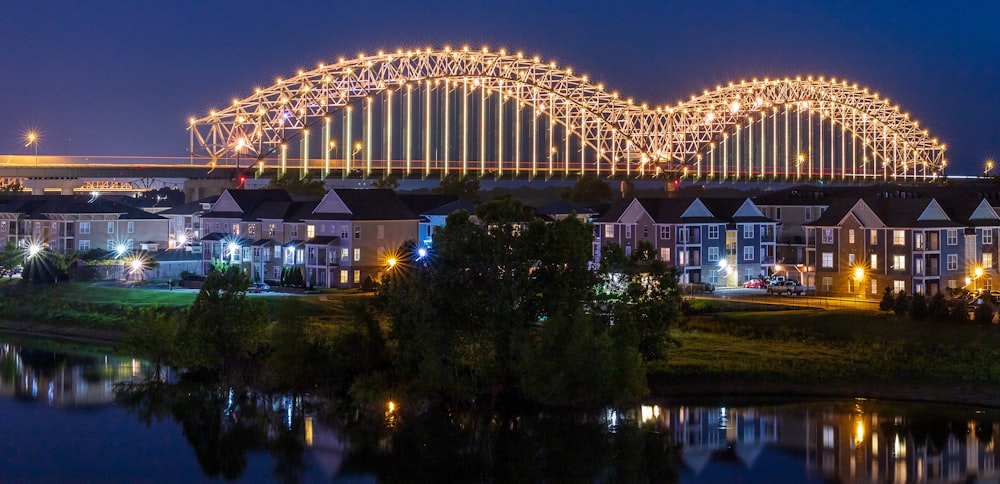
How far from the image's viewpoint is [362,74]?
87062 mm

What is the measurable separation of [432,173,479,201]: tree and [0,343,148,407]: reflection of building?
45.7 metres

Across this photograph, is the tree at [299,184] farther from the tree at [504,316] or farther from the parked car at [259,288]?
the tree at [504,316]

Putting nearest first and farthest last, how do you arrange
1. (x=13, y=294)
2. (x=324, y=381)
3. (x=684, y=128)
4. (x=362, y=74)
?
(x=324, y=381) < (x=13, y=294) < (x=362, y=74) < (x=684, y=128)

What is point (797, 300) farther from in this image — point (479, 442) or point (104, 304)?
point (104, 304)

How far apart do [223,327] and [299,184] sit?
176 ft

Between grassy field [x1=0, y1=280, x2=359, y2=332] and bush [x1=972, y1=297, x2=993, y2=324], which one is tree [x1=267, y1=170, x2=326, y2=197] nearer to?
grassy field [x1=0, y1=280, x2=359, y2=332]

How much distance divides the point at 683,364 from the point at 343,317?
13.4 metres

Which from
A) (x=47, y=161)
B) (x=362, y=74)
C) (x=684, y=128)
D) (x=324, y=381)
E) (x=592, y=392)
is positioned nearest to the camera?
(x=592, y=392)

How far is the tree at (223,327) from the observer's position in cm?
3791

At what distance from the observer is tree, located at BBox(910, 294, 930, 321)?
4081cm

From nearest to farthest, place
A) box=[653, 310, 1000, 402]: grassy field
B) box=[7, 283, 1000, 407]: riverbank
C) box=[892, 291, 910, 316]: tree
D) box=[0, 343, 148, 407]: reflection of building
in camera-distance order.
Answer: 1. box=[7, 283, 1000, 407]: riverbank
2. box=[653, 310, 1000, 402]: grassy field
3. box=[0, 343, 148, 407]: reflection of building
4. box=[892, 291, 910, 316]: tree

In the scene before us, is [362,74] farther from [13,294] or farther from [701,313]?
[701,313]

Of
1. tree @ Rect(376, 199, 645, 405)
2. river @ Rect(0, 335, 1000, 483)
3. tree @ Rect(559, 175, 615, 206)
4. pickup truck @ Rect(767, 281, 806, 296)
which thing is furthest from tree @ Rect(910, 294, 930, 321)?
tree @ Rect(559, 175, 615, 206)

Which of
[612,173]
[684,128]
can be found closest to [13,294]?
[612,173]
